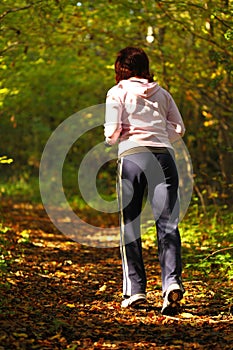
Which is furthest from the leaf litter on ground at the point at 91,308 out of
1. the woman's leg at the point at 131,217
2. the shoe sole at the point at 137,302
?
the woman's leg at the point at 131,217

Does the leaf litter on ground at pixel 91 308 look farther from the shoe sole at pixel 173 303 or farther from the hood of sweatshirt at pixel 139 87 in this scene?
the hood of sweatshirt at pixel 139 87

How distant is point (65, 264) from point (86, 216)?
5.47 m

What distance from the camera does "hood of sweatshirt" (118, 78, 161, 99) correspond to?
16.9 feet

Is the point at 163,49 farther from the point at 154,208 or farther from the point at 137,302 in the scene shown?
the point at 137,302

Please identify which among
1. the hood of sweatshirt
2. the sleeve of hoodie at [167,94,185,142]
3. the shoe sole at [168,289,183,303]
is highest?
the hood of sweatshirt

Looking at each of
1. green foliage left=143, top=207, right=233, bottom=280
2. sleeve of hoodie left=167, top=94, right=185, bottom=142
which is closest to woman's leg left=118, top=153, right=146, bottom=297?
sleeve of hoodie left=167, top=94, right=185, bottom=142

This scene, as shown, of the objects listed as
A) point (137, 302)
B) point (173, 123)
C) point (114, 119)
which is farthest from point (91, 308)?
point (173, 123)

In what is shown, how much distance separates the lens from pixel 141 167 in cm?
512

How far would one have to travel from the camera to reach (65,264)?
7.51 m

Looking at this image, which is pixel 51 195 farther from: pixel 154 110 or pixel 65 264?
pixel 154 110

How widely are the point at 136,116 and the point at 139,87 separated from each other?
0.24 meters

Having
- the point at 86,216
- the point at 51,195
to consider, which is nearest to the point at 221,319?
the point at 86,216

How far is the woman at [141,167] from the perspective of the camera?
5.11 metres

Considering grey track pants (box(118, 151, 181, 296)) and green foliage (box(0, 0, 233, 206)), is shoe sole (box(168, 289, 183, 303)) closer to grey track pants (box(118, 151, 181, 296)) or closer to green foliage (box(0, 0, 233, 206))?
grey track pants (box(118, 151, 181, 296))
